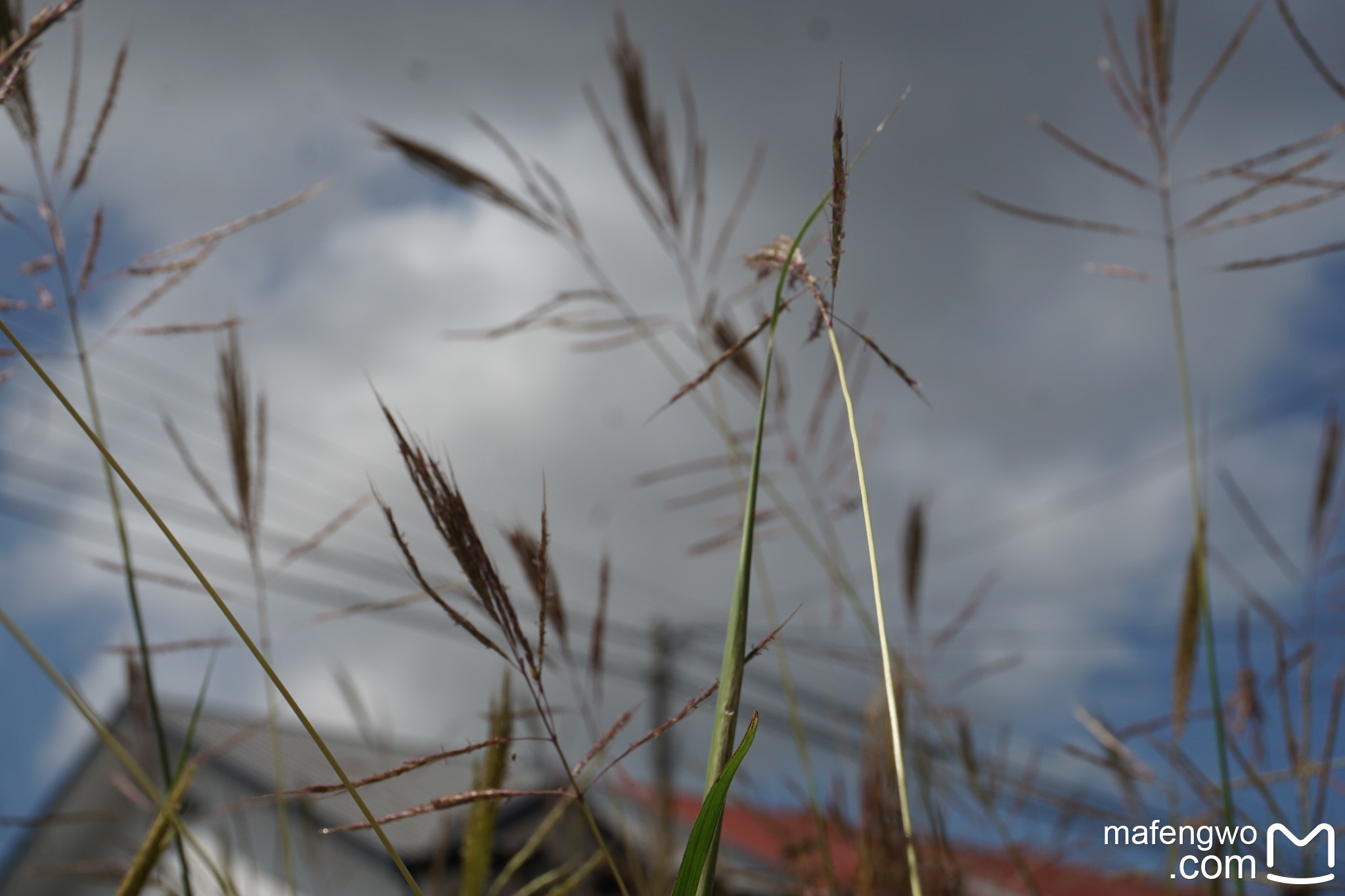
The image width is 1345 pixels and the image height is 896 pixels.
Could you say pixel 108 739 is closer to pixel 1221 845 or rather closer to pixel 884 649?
pixel 884 649

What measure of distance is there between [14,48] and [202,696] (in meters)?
0.60

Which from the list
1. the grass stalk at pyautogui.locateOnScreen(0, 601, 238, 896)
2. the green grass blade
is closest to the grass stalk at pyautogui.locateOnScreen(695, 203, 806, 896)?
the green grass blade

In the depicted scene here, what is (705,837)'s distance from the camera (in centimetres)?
38

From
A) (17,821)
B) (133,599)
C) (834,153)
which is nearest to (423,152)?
(133,599)

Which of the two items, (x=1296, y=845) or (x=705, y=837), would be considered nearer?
(x=705, y=837)

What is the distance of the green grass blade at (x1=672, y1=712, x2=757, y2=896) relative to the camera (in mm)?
364

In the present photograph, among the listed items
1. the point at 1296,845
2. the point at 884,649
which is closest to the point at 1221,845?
the point at 1296,845

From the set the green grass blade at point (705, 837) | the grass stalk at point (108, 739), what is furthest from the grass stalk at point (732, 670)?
the grass stalk at point (108, 739)

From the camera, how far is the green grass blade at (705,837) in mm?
364

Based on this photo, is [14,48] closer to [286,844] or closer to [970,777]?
[286,844]

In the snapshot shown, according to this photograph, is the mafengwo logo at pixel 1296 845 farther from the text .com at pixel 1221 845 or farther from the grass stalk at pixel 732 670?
the grass stalk at pixel 732 670

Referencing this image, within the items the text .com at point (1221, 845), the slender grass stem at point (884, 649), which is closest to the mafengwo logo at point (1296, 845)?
the text .com at point (1221, 845)

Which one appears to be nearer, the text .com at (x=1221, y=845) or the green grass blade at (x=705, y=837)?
the green grass blade at (x=705, y=837)

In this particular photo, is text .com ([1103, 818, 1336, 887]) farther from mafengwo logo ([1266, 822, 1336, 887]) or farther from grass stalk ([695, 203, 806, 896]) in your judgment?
grass stalk ([695, 203, 806, 896])
